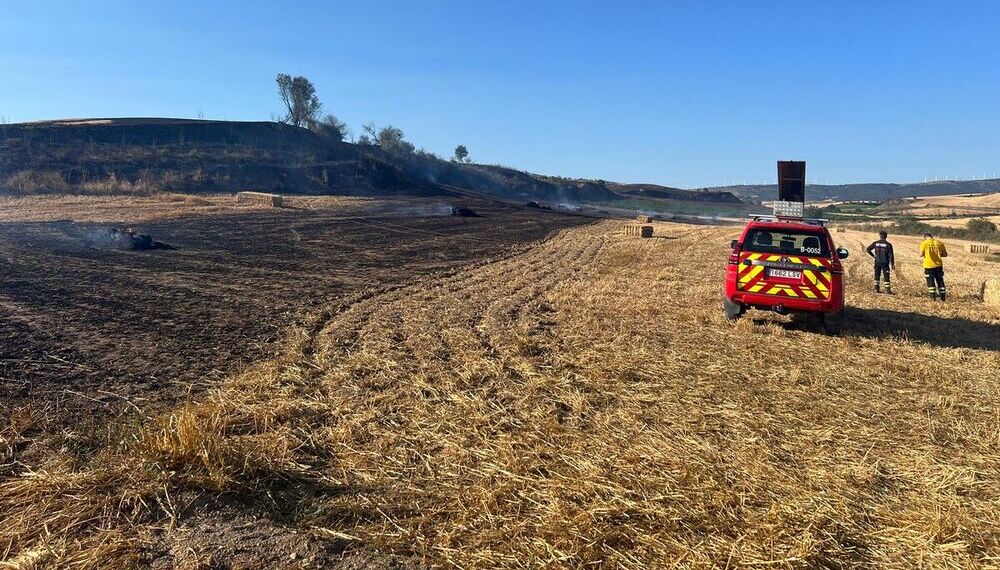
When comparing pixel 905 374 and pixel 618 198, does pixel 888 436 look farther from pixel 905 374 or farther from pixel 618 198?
pixel 618 198

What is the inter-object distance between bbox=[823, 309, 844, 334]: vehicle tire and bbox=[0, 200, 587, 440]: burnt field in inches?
353

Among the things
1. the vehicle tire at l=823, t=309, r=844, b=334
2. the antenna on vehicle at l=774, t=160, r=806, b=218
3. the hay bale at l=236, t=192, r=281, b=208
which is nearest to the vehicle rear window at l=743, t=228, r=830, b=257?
the vehicle tire at l=823, t=309, r=844, b=334

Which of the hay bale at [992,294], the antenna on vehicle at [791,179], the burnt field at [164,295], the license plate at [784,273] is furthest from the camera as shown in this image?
the antenna on vehicle at [791,179]

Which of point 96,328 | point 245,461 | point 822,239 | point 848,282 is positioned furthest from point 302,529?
point 848,282

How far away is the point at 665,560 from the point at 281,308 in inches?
351

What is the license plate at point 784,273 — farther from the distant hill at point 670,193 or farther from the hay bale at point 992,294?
the distant hill at point 670,193

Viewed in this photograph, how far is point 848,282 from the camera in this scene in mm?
15727

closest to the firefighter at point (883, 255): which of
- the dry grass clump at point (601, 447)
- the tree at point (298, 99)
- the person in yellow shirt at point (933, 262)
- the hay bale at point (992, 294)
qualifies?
the person in yellow shirt at point (933, 262)

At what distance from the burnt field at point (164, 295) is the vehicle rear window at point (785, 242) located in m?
7.84

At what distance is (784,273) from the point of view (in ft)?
29.8

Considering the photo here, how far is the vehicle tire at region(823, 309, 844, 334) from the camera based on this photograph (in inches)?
370

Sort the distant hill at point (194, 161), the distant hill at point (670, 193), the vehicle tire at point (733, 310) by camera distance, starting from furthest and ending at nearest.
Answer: the distant hill at point (670, 193) → the distant hill at point (194, 161) → the vehicle tire at point (733, 310)

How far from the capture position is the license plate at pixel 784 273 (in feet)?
29.5

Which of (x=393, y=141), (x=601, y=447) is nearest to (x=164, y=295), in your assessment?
(x=601, y=447)
